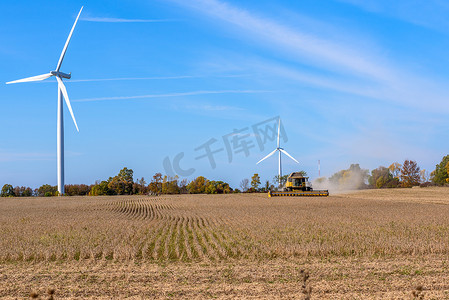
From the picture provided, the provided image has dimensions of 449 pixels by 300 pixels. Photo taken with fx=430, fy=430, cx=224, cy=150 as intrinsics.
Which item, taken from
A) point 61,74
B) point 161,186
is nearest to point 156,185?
point 161,186

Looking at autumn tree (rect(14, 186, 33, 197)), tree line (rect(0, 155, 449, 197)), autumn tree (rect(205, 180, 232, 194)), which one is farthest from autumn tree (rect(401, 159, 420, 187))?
autumn tree (rect(14, 186, 33, 197))

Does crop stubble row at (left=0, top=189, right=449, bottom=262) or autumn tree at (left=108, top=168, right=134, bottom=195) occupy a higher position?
autumn tree at (left=108, top=168, right=134, bottom=195)

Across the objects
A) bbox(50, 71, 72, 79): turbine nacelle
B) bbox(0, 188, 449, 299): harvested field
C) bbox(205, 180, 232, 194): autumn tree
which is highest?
bbox(50, 71, 72, 79): turbine nacelle

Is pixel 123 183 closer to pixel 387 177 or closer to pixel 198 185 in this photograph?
pixel 198 185

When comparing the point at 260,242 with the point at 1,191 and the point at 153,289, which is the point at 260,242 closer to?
the point at 153,289

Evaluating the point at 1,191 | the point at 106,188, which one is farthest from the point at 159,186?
the point at 1,191

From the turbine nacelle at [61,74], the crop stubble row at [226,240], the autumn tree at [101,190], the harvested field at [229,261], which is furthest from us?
Answer: the autumn tree at [101,190]

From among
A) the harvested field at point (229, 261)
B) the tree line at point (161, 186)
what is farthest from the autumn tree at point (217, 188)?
the harvested field at point (229, 261)

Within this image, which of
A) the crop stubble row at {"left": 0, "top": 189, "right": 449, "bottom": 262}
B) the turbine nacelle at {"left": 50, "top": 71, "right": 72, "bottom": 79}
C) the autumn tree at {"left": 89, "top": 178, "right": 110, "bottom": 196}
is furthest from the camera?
the autumn tree at {"left": 89, "top": 178, "right": 110, "bottom": 196}

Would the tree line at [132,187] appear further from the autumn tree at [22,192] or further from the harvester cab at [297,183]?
the harvester cab at [297,183]

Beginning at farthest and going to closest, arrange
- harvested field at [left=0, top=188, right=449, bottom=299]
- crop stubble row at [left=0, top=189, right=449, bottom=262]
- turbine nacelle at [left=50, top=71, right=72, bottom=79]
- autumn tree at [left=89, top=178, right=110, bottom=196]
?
1. autumn tree at [left=89, top=178, right=110, bottom=196]
2. turbine nacelle at [left=50, top=71, right=72, bottom=79]
3. crop stubble row at [left=0, top=189, right=449, bottom=262]
4. harvested field at [left=0, top=188, right=449, bottom=299]

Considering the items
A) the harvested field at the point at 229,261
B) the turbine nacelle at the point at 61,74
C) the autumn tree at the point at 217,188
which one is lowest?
the harvested field at the point at 229,261

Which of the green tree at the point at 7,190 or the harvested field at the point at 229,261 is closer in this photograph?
the harvested field at the point at 229,261

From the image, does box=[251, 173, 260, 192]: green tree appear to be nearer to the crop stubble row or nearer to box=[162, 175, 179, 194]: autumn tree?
box=[162, 175, 179, 194]: autumn tree
